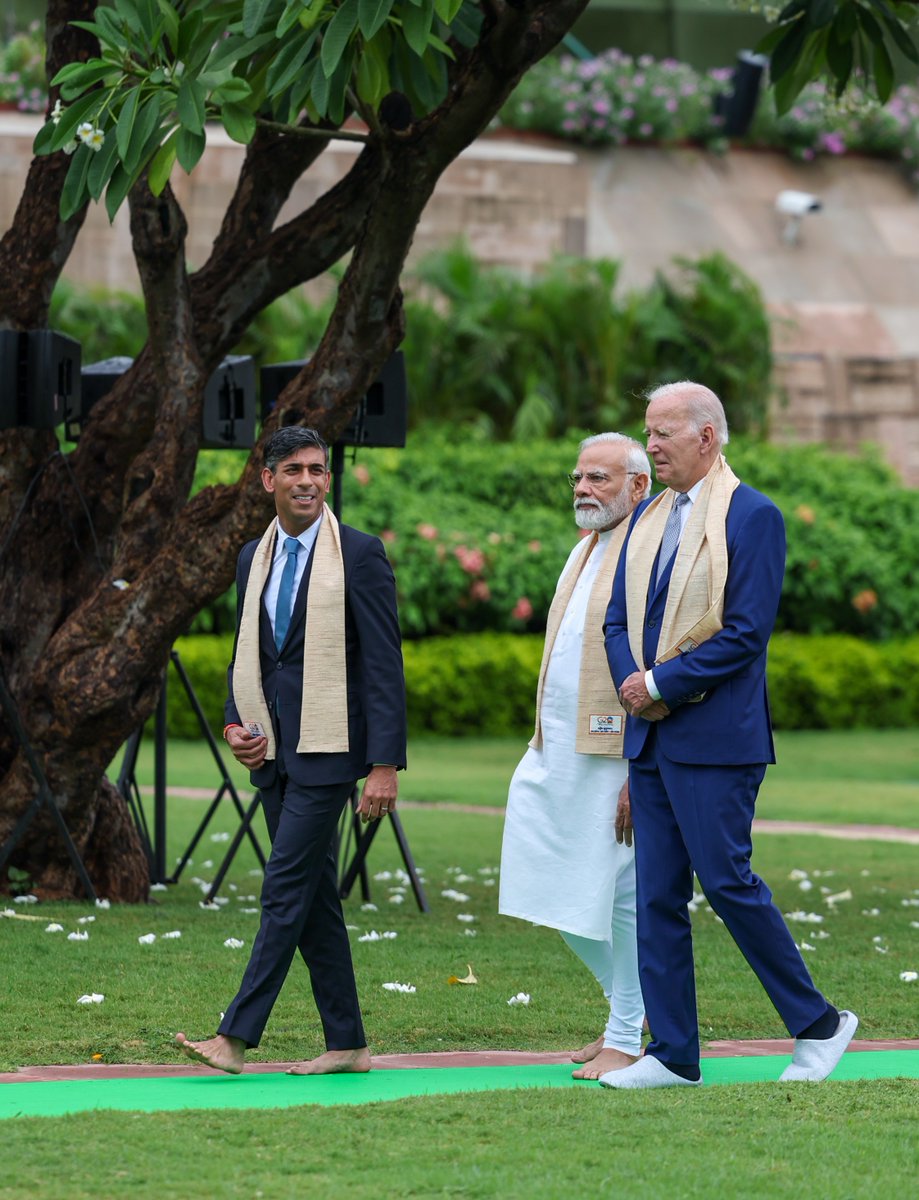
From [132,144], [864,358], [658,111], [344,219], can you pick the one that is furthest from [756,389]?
[132,144]

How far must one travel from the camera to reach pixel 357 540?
567 centimetres

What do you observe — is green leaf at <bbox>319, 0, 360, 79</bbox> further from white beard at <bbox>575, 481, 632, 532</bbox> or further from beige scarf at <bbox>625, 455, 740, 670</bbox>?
beige scarf at <bbox>625, 455, 740, 670</bbox>

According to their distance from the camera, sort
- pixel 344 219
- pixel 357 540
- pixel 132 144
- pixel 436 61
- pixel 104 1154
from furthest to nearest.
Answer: pixel 344 219, pixel 436 61, pixel 132 144, pixel 357 540, pixel 104 1154

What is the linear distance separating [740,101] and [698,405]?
20.0 metres

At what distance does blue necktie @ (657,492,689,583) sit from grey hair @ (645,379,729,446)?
20 cm

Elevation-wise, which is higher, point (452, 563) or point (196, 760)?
point (452, 563)

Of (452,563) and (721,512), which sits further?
(452,563)

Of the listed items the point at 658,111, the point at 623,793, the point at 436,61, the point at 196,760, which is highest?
the point at 658,111

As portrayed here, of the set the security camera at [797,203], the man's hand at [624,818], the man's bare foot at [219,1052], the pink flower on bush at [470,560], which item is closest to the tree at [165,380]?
the man's hand at [624,818]

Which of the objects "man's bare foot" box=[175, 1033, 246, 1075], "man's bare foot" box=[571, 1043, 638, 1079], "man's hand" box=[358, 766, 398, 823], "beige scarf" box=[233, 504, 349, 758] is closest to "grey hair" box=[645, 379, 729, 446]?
"beige scarf" box=[233, 504, 349, 758]

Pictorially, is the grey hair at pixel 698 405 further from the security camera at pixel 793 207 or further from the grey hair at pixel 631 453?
the security camera at pixel 793 207

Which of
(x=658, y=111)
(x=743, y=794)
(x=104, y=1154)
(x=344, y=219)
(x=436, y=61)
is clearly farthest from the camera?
(x=658, y=111)

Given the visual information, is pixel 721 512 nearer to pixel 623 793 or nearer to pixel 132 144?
pixel 623 793

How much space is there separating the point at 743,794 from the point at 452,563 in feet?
44.9
